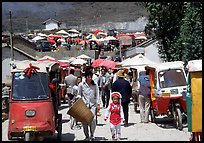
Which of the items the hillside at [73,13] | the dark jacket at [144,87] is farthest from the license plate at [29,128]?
the hillside at [73,13]

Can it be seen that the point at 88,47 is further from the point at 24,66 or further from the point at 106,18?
the point at 106,18

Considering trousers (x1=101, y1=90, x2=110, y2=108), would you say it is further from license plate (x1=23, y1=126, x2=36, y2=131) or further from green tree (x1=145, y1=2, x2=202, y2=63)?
license plate (x1=23, y1=126, x2=36, y2=131)

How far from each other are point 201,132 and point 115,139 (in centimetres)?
351

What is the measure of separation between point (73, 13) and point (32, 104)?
124311 millimetres

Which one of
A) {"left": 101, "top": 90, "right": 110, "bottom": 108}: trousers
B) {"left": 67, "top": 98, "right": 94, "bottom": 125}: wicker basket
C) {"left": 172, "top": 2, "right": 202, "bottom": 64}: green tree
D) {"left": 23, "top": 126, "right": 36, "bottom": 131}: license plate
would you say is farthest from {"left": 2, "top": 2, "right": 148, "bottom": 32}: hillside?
{"left": 23, "top": 126, "right": 36, "bottom": 131}: license plate

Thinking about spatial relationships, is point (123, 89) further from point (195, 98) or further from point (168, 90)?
point (195, 98)

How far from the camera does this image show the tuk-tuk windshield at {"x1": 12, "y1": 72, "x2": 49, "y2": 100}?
1229 centimetres

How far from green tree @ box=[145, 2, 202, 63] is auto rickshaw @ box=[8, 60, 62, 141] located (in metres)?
8.52

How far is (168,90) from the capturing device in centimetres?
1473

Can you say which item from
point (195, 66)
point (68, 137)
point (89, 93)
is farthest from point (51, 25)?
point (195, 66)

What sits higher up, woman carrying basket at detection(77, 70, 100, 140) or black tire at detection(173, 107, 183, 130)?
woman carrying basket at detection(77, 70, 100, 140)

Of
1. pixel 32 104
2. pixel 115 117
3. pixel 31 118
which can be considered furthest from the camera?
pixel 115 117

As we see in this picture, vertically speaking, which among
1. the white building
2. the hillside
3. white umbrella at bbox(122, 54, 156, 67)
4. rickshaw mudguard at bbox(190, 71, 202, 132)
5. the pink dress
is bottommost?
the pink dress

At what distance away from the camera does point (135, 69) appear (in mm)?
22938
